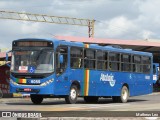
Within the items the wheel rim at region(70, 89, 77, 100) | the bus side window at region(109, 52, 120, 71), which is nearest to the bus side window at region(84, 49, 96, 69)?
the wheel rim at region(70, 89, 77, 100)

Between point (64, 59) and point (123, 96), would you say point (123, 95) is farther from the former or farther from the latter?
point (64, 59)

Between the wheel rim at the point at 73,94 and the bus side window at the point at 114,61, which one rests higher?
the bus side window at the point at 114,61

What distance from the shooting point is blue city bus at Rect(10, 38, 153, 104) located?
22453 mm

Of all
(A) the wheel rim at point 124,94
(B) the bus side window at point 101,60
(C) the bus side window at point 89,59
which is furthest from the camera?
(A) the wheel rim at point 124,94

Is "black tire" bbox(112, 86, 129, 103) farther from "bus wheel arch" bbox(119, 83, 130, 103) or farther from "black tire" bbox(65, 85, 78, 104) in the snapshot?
"black tire" bbox(65, 85, 78, 104)

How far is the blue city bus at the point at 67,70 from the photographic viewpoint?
73.7ft

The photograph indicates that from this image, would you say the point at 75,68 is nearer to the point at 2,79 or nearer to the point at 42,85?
the point at 42,85

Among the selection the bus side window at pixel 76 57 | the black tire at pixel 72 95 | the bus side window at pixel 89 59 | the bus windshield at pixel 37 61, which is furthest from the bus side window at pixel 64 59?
the bus side window at pixel 89 59

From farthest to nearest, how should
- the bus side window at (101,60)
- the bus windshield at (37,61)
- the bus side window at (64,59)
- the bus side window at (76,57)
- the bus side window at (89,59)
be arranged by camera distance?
the bus side window at (101,60) → the bus side window at (89,59) → the bus side window at (76,57) → the bus side window at (64,59) → the bus windshield at (37,61)

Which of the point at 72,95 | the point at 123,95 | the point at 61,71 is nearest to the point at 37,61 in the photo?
the point at 61,71

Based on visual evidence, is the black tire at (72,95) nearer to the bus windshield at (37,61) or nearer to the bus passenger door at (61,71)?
the bus passenger door at (61,71)

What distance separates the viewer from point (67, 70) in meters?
23.2

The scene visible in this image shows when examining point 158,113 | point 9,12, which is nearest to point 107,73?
point 158,113

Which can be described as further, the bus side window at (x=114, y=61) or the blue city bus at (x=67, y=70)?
the bus side window at (x=114, y=61)
